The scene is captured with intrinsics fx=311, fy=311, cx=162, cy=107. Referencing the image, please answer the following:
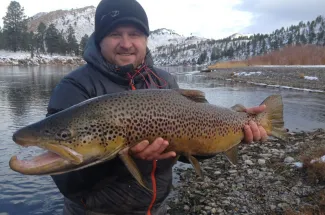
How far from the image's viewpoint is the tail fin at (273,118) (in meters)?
3.42

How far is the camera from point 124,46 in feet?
8.96

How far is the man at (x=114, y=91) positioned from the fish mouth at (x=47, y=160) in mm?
296

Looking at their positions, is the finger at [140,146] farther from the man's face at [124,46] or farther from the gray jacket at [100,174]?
the man's face at [124,46]

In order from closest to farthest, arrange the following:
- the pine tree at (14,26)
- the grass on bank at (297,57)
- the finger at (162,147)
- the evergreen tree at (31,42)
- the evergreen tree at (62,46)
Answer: the finger at (162,147) → the grass on bank at (297,57) → the pine tree at (14,26) → the evergreen tree at (31,42) → the evergreen tree at (62,46)

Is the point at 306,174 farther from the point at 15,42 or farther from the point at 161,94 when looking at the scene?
the point at 15,42

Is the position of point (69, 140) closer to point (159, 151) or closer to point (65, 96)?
point (65, 96)

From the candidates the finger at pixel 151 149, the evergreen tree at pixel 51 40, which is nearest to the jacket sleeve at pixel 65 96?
the finger at pixel 151 149

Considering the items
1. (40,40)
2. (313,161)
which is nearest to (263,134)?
(313,161)

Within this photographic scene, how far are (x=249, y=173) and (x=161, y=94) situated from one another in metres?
4.41

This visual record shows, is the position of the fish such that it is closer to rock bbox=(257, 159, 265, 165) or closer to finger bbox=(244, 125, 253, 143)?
finger bbox=(244, 125, 253, 143)

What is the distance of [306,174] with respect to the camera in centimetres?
599

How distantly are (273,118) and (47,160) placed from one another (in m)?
2.44

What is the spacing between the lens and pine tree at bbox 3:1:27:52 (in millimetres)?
91200

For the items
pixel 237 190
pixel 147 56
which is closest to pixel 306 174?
pixel 237 190
